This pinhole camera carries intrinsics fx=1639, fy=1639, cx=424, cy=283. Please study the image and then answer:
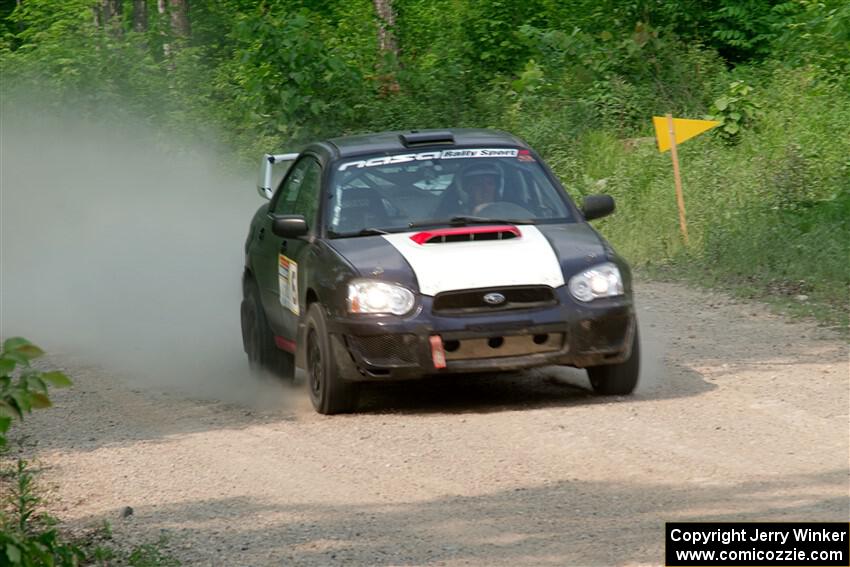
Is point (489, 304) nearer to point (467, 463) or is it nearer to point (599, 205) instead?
point (599, 205)

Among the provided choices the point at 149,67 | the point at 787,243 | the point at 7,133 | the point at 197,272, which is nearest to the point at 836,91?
the point at 787,243

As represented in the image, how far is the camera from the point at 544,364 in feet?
31.4

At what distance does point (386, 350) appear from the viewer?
9453 millimetres

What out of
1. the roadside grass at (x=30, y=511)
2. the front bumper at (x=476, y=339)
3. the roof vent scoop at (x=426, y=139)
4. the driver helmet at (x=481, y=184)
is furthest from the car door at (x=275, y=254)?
the roadside grass at (x=30, y=511)

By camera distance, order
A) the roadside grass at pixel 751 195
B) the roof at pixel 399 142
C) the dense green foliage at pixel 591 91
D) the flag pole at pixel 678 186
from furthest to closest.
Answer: the flag pole at pixel 678 186, the dense green foliage at pixel 591 91, the roadside grass at pixel 751 195, the roof at pixel 399 142

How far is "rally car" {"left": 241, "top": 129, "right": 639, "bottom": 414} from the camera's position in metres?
9.45

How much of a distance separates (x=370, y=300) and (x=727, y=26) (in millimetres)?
17339

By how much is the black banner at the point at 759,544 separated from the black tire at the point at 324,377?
340 cm

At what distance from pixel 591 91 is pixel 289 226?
14609mm

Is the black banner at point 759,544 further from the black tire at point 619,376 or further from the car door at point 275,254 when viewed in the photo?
the car door at point 275,254

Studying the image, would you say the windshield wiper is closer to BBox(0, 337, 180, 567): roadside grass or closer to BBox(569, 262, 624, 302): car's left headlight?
BBox(569, 262, 624, 302): car's left headlight

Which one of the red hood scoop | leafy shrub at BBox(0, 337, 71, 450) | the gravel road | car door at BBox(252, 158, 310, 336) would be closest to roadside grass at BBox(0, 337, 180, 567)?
leafy shrub at BBox(0, 337, 71, 450)

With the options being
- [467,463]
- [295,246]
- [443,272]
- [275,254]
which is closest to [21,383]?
[467,463]

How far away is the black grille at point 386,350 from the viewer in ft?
30.9
